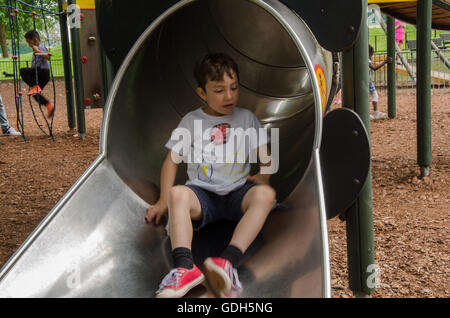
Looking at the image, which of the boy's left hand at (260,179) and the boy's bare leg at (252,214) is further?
the boy's left hand at (260,179)

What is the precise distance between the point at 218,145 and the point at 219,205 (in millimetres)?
326

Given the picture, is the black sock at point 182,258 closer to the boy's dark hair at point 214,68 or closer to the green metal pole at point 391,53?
the boy's dark hair at point 214,68

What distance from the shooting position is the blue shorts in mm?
2426

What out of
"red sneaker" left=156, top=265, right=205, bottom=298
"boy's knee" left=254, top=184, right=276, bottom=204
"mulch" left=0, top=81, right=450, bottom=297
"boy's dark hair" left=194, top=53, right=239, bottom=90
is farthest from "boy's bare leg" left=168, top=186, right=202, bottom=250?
"mulch" left=0, top=81, right=450, bottom=297

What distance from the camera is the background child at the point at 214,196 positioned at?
2051mm

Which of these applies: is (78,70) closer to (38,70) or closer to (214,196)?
(38,70)

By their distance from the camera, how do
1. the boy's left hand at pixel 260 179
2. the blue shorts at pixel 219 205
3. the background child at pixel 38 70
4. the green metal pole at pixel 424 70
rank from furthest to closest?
the background child at pixel 38 70
the green metal pole at pixel 424 70
the boy's left hand at pixel 260 179
the blue shorts at pixel 219 205

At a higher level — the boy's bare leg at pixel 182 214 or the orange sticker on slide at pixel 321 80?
the orange sticker on slide at pixel 321 80

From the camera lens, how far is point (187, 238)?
7.13 feet

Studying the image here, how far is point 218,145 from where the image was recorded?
2.67 metres

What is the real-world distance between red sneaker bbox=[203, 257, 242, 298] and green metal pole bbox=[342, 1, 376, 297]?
644 millimetres

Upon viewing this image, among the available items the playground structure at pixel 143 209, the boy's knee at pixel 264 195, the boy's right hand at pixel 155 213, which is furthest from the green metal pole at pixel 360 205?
the boy's right hand at pixel 155 213

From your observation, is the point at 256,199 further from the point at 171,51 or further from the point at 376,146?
the point at 376,146
